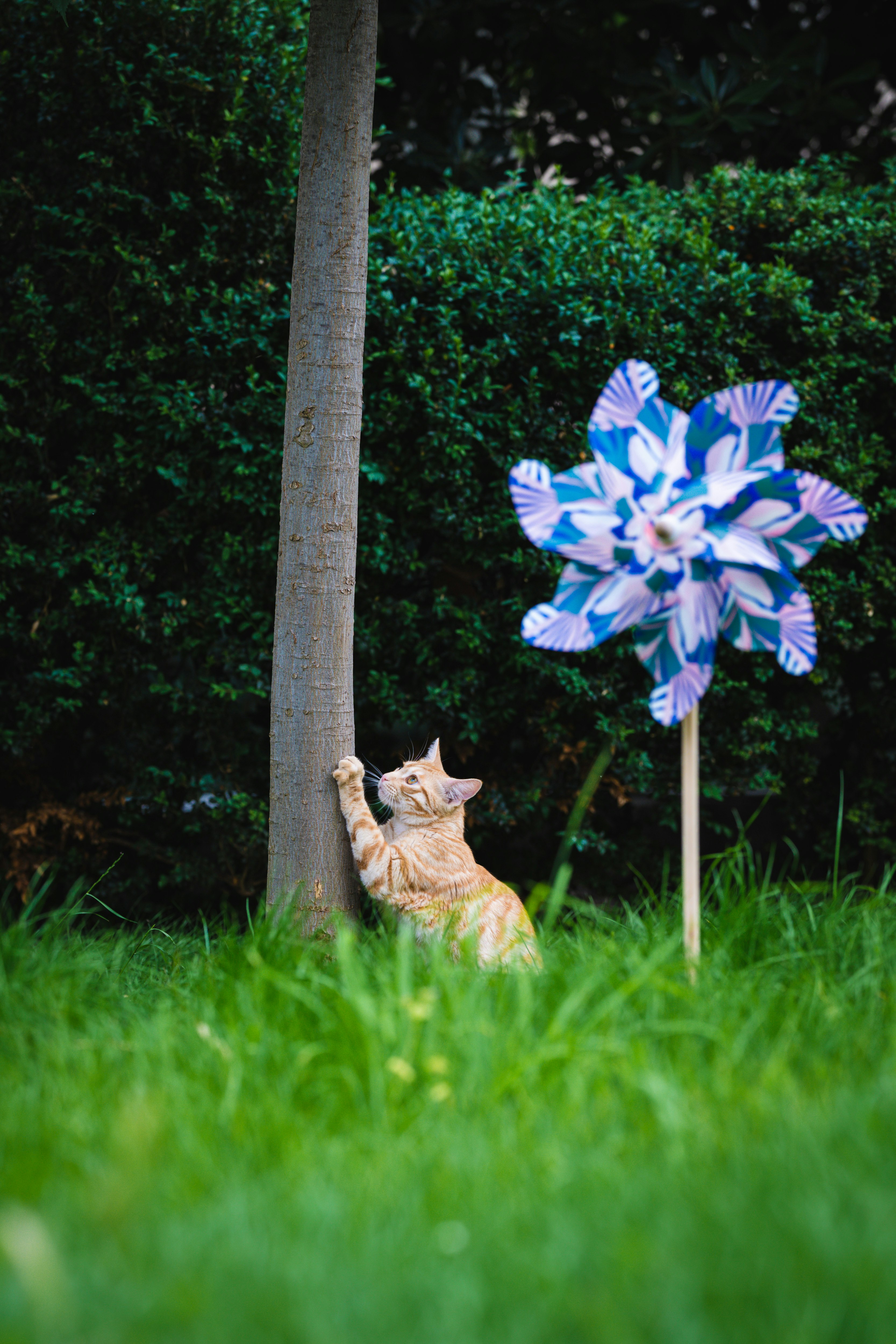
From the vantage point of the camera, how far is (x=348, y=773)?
8.36ft

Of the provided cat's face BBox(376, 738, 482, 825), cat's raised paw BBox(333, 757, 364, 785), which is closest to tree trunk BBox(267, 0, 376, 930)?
cat's raised paw BBox(333, 757, 364, 785)

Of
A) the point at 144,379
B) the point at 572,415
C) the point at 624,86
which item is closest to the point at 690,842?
the point at 572,415

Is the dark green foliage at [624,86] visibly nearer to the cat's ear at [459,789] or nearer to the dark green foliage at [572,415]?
the dark green foliage at [572,415]

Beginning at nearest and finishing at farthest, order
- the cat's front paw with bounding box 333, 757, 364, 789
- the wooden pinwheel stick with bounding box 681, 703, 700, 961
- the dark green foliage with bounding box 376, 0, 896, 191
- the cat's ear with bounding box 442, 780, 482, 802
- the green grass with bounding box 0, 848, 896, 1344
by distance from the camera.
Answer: the green grass with bounding box 0, 848, 896, 1344 → the wooden pinwheel stick with bounding box 681, 703, 700, 961 → the cat's front paw with bounding box 333, 757, 364, 789 → the cat's ear with bounding box 442, 780, 482, 802 → the dark green foliage with bounding box 376, 0, 896, 191

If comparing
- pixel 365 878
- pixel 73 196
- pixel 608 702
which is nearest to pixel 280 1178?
pixel 365 878

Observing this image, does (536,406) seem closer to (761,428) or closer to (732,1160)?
(761,428)

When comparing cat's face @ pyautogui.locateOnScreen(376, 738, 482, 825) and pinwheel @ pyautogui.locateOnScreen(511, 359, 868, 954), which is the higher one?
pinwheel @ pyautogui.locateOnScreen(511, 359, 868, 954)

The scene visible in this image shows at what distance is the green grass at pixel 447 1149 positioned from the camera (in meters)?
1.16

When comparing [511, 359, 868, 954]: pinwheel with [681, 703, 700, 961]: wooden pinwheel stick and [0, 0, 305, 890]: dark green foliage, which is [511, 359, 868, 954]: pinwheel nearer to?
[681, 703, 700, 961]: wooden pinwheel stick

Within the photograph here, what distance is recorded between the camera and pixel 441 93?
5609 mm

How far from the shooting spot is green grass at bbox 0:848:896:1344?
3.82ft

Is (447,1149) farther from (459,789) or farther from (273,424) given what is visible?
(273,424)

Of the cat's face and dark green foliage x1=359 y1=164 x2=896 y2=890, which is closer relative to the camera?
the cat's face

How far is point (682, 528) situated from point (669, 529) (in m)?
0.03
